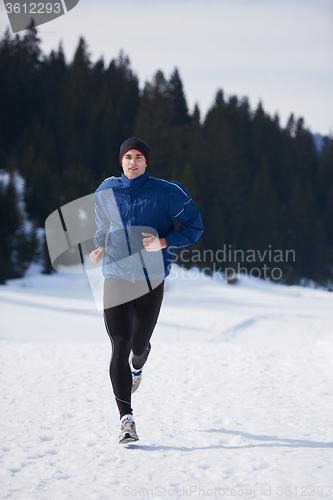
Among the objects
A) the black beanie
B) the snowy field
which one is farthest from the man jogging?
the snowy field

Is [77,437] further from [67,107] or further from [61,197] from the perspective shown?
[67,107]

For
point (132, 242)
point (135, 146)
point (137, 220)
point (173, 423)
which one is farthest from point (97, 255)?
point (173, 423)

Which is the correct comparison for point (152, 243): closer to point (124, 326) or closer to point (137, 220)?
point (137, 220)

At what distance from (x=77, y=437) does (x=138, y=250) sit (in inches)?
53.2

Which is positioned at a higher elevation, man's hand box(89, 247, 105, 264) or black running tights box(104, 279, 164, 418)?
man's hand box(89, 247, 105, 264)

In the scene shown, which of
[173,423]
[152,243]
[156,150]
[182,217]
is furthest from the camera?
[156,150]

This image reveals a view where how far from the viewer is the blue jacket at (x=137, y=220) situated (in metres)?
3.21

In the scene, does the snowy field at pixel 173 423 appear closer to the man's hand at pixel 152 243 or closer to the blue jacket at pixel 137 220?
the blue jacket at pixel 137 220

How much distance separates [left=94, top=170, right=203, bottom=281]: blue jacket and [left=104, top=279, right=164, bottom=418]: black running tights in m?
0.14

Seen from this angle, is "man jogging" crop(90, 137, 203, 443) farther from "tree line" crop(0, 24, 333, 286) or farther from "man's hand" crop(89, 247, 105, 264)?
"tree line" crop(0, 24, 333, 286)

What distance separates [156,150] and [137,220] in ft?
Answer: 101

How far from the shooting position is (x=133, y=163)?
329 centimetres

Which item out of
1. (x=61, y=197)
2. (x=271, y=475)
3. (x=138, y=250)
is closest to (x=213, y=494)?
(x=271, y=475)

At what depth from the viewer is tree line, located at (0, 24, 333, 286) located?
97.8 feet
